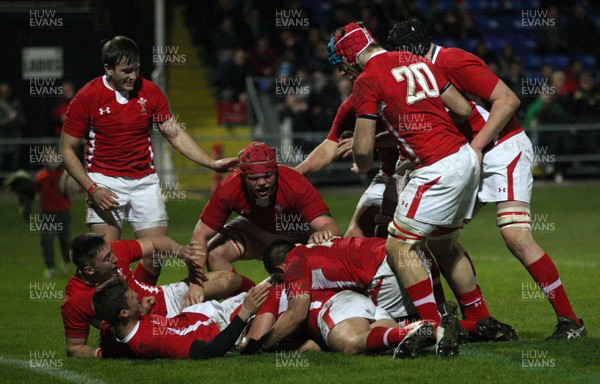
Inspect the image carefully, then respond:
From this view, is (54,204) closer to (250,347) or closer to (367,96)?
(250,347)

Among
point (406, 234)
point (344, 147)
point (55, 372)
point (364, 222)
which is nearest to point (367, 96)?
point (406, 234)

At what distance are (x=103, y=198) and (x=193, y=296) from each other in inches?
47.0

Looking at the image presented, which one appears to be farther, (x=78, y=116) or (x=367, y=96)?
(x=78, y=116)

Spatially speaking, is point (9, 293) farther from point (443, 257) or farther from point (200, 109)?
point (200, 109)

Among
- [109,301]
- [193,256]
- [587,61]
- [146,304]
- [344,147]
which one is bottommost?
[146,304]

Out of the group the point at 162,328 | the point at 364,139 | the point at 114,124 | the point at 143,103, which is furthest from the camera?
the point at 143,103

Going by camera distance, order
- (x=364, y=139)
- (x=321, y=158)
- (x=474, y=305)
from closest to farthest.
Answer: (x=364, y=139)
(x=474, y=305)
(x=321, y=158)

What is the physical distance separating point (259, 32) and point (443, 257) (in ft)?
55.6

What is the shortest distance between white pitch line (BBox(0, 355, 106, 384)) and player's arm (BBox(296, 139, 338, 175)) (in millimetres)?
2918

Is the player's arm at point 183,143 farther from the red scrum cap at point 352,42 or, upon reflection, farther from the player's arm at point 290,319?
the player's arm at point 290,319

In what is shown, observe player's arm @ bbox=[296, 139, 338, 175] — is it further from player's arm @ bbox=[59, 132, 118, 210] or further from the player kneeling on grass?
the player kneeling on grass

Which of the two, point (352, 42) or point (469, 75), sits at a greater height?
point (352, 42)

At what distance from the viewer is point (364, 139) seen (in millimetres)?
7500

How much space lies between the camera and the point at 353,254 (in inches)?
314
